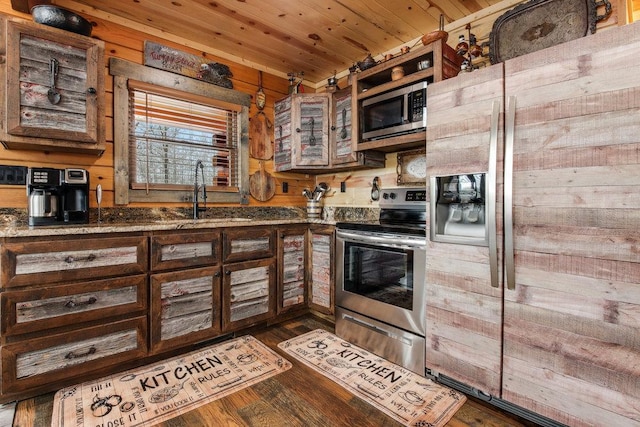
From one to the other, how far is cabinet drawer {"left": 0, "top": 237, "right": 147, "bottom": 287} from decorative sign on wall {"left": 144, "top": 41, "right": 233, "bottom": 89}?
1627 millimetres

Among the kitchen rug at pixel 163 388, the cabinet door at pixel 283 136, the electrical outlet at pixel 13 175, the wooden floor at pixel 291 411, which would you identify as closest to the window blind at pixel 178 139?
the cabinet door at pixel 283 136

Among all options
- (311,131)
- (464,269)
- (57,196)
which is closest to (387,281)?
(464,269)

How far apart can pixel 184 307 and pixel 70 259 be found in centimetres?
76

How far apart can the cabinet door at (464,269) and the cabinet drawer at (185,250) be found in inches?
61.1

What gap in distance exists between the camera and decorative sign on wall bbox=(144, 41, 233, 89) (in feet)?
8.95

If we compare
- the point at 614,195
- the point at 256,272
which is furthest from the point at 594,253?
the point at 256,272

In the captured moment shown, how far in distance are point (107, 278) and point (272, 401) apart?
125cm

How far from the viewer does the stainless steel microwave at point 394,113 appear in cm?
237

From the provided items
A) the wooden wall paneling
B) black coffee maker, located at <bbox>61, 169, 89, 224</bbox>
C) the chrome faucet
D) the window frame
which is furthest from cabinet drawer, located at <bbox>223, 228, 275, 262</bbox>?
black coffee maker, located at <bbox>61, 169, 89, 224</bbox>

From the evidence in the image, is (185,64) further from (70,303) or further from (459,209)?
(459,209)

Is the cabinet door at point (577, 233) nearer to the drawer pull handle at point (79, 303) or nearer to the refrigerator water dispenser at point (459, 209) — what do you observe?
the refrigerator water dispenser at point (459, 209)

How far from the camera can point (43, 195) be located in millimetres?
2047

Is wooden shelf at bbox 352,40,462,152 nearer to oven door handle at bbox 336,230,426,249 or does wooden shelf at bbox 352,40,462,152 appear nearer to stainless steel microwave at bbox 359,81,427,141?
stainless steel microwave at bbox 359,81,427,141

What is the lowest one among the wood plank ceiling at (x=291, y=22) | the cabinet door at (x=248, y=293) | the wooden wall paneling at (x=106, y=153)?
the cabinet door at (x=248, y=293)
